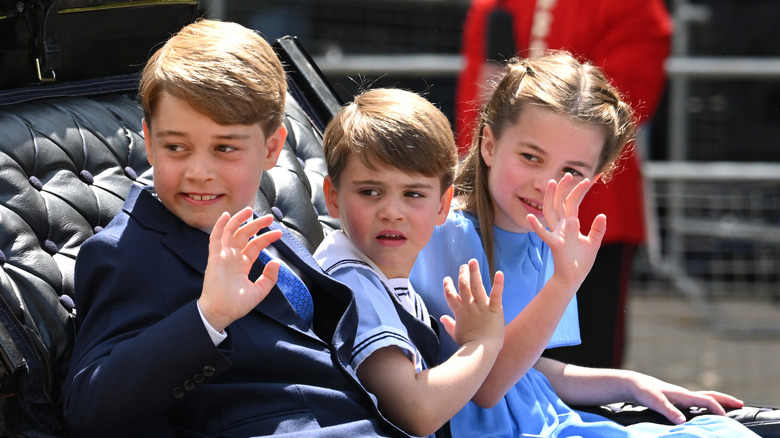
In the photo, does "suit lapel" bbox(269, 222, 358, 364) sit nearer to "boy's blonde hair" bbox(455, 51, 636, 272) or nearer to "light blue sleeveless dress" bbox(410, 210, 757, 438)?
"light blue sleeveless dress" bbox(410, 210, 757, 438)

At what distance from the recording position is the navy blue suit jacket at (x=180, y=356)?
160 centimetres

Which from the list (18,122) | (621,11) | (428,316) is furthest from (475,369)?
(621,11)

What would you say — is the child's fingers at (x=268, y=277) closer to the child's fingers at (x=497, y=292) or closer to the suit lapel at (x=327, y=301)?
the suit lapel at (x=327, y=301)

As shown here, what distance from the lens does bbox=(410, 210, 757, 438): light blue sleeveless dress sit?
6.80 feet

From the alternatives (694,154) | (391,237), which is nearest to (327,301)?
(391,237)

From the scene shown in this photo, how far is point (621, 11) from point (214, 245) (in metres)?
2.31

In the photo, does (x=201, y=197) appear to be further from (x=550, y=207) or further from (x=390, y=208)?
(x=550, y=207)

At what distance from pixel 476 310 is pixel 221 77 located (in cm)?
56

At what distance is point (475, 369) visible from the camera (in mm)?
1816

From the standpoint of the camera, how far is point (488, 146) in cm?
224

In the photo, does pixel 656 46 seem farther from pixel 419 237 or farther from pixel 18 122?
pixel 18 122

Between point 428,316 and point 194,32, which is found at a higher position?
point 194,32

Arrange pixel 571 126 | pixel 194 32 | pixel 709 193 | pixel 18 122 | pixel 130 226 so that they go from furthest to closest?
pixel 709 193 → pixel 571 126 → pixel 18 122 → pixel 194 32 → pixel 130 226

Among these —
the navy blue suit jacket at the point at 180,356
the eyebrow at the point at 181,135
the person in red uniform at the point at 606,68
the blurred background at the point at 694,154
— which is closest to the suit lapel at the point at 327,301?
the navy blue suit jacket at the point at 180,356
